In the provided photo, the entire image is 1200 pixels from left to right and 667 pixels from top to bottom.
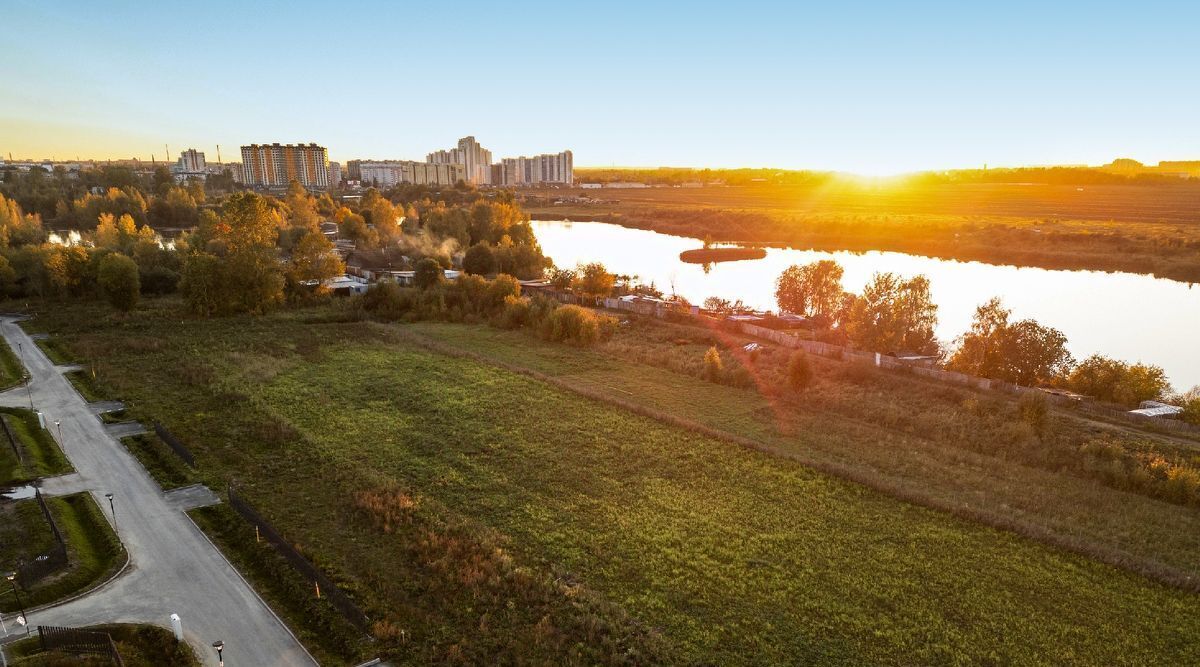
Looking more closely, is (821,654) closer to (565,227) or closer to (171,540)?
(171,540)

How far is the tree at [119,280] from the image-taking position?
126ft

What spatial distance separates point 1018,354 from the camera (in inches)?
1091

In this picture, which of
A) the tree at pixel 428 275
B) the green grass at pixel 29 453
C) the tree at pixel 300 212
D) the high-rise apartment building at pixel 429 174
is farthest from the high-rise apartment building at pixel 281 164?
the green grass at pixel 29 453

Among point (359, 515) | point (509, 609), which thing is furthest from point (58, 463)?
point (509, 609)

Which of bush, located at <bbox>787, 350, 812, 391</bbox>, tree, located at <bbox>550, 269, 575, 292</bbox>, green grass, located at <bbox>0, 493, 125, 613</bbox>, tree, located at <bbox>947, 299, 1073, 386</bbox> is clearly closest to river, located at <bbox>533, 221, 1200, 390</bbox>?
tree, located at <bbox>947, 299, 1073, 386</bbox>

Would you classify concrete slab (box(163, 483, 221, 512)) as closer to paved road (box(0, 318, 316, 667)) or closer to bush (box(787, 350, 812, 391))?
paved road (box(0, 318, 316, 667))

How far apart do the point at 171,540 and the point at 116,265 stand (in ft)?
103

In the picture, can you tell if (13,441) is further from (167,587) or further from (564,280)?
(564,280)

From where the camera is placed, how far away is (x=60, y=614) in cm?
1216

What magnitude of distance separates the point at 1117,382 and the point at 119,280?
51.3 metres

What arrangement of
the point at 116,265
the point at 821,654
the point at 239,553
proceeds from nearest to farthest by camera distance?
the point at 821,654, the point at 239,553, the point at 116,265

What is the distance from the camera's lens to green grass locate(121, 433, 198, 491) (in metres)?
17.7

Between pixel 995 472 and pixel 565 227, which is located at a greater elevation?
pixel 565 227

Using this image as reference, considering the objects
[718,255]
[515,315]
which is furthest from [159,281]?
[718,255]
